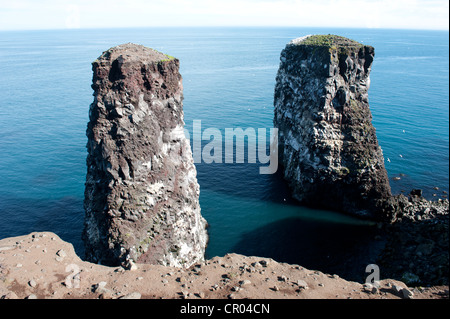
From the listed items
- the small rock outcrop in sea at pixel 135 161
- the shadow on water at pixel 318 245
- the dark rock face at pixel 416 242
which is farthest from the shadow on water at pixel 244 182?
the small rock outcrop in sea at pixel 135 161

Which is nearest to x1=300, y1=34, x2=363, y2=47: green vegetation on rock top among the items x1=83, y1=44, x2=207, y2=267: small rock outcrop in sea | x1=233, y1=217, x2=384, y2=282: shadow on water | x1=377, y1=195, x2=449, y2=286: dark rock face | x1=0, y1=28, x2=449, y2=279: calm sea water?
x1=0, y1=28, x2=449, y2=279: calm sea water

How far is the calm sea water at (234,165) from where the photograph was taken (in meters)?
44.2

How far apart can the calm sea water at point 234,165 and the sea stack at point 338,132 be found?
12.1ft

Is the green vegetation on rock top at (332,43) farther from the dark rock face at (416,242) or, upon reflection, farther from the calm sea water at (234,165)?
the calm sea water at (234,165)

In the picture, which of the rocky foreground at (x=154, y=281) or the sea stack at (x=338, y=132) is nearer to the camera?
the rocky foreground at (x=154, y=281)

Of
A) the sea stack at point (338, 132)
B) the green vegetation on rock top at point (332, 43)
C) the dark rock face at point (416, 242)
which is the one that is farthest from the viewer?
the green vegetation on rock top at point (332, 43)

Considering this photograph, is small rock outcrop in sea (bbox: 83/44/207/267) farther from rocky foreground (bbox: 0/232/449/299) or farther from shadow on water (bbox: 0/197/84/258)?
shadow on water (bbox: 0/197/84/258)

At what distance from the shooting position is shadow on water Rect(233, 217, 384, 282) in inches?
1577

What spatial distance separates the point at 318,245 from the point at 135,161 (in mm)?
27791

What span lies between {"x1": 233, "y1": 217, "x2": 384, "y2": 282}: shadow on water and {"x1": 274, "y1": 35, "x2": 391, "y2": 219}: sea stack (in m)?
5.21
